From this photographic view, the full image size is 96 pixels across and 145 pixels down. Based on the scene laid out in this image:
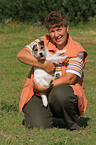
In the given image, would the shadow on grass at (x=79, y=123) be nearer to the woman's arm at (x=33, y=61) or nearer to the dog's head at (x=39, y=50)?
the woman's arm at (x=33, y=61)

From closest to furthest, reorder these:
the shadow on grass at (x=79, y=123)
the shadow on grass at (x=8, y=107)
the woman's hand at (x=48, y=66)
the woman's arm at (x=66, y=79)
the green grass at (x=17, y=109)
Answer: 1. the green grass at (x=17, y=109)
2. the woman's hand at (x=48, y=66)
3. the woman's arm at (x=66, y=79)
4. the shadow on grass at (x=79, y=123)
5. the shadow on grass at (x=8, y=107)

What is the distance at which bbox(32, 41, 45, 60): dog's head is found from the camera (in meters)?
4.12

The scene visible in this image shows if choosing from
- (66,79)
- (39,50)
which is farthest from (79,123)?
(39,50)

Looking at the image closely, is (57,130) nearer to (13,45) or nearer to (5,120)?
(5,120)

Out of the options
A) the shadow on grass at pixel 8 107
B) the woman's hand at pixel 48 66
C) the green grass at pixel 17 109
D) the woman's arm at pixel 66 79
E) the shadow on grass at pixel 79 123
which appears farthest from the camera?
the shadow on grass at pixel 8 107

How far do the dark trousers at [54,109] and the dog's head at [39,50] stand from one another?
21.0 inches

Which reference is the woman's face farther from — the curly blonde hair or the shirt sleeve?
the shirt sleeve

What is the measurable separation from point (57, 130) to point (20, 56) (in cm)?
109

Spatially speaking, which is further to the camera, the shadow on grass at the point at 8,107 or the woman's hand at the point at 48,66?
the shadow on grass at the point at 8,107

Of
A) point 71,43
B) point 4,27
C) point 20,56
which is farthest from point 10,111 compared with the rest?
point 4,27

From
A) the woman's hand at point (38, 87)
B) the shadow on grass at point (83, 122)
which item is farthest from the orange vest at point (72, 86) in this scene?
the shadow on grass at point (83, 122)

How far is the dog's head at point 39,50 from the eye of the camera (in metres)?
4.12

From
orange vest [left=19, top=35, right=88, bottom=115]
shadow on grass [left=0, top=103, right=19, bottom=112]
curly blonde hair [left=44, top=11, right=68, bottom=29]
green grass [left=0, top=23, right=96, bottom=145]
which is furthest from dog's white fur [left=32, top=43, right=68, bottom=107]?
shadow on grass [left=0, top=103, right=19, bottom=112]

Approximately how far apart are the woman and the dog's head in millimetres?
187
